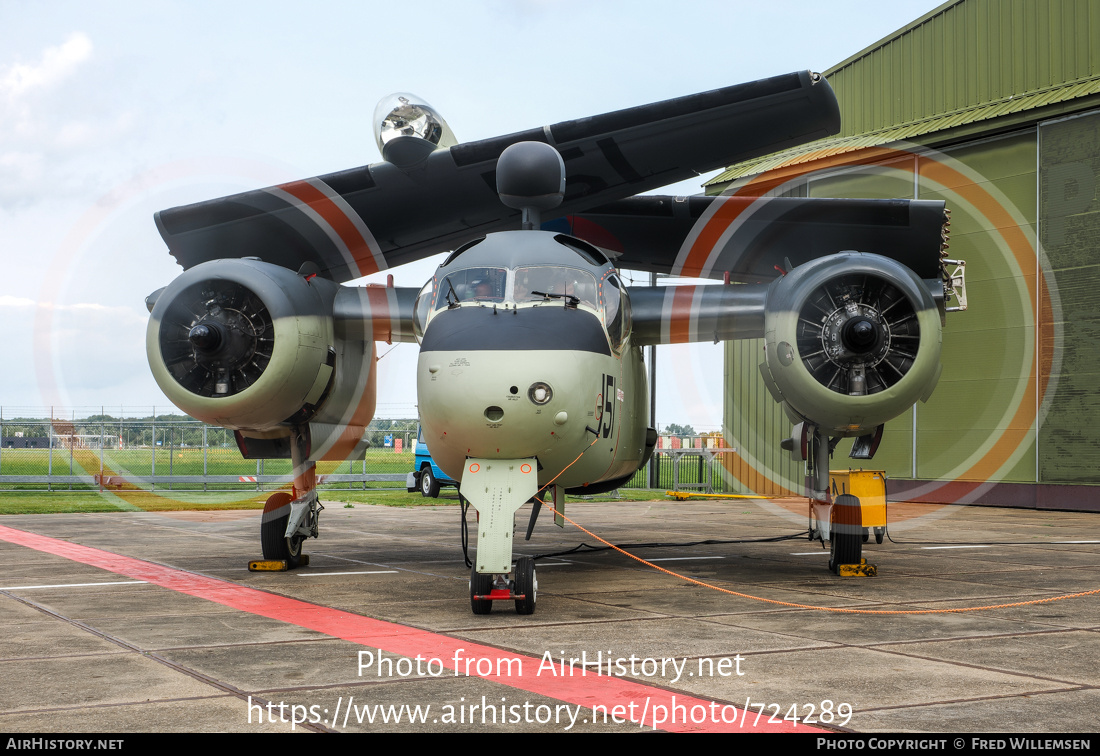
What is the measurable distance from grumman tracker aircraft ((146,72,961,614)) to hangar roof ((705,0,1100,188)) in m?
13.8

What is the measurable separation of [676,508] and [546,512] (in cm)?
424

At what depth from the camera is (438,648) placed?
22.1 feet

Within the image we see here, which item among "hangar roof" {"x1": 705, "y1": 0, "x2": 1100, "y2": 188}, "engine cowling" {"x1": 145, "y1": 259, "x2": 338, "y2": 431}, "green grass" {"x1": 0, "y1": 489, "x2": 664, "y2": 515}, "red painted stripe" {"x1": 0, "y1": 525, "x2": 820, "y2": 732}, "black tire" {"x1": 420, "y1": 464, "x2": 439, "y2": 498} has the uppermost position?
"hangar roof" {"x1": 705, "y1": 0, "x2": 1100, "y2": 188}

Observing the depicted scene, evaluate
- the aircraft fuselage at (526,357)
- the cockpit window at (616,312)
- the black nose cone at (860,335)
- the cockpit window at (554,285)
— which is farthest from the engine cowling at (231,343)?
the black nose cone at (860,335)

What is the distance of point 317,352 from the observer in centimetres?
1102

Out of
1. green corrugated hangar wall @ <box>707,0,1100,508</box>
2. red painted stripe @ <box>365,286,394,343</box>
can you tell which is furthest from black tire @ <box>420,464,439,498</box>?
red painted stripe @ <box>365,286,394,343</box>

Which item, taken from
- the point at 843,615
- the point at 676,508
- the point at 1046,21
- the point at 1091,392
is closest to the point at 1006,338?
the point at 1091,392

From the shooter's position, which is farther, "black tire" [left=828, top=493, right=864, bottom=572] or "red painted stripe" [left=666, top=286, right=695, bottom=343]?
"black tire" [left=828, top=493, right=864, bottom=572]

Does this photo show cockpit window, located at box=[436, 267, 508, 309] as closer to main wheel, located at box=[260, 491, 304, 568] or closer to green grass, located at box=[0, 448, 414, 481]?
main wheel, located at box=[260, 491, 304, 568]

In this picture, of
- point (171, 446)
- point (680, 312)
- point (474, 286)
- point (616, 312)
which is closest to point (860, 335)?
point (680, 312)

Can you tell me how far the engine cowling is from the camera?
1046 cm

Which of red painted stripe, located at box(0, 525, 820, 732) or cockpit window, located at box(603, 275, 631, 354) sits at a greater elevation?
cockpit window, located at box(603, 275, 631, 354)

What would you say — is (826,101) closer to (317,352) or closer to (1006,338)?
(317,352)

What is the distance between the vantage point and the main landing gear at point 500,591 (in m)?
8.12
